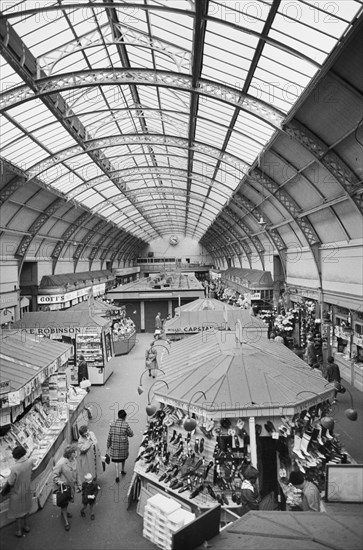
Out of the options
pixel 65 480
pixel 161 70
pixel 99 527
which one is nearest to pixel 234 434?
pixel 99 527

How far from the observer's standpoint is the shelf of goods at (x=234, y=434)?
642 centimetres

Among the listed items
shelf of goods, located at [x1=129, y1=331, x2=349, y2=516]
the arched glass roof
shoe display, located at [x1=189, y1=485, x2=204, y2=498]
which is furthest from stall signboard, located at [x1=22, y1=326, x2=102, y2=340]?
shoe display, located at [x1=189, y1=485, x2=204, y2=498]

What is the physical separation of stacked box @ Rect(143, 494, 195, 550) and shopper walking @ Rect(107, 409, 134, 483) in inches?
86.3

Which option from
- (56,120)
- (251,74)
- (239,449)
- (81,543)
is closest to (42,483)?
(81,543)

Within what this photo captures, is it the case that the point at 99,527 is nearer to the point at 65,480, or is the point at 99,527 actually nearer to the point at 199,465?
the point at 65,480

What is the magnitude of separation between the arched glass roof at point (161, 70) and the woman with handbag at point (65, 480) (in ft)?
28.8

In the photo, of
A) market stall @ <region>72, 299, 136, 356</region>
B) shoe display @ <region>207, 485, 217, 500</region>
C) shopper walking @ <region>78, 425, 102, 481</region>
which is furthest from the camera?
market stall @ <region>72, 299, 136, 356</region>

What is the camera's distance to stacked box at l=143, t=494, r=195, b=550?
5.27 m

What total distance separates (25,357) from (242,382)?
4.80 metres

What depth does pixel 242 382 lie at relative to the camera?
7152mm

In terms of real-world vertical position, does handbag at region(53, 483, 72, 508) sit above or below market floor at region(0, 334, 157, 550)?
above

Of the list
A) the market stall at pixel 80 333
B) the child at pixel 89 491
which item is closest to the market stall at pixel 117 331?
the market stall at pixel 80 333

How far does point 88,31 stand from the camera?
1241 centimetres

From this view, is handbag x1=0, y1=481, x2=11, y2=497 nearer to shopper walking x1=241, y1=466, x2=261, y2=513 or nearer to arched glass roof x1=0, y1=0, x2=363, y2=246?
shopper walking x1=241, y1=466, x2=261, y2=513
